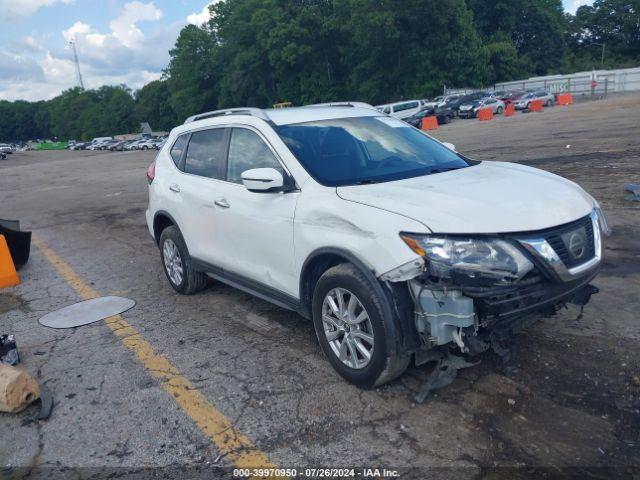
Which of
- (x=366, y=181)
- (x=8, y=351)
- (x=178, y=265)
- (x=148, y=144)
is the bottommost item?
(x=148, y=144)

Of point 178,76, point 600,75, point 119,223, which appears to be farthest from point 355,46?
point 119,223

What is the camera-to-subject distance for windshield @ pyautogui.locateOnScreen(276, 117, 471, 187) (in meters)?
4.17

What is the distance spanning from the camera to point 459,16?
5716 cm

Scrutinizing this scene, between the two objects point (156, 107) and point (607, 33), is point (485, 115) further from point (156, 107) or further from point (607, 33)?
point (156, 107)

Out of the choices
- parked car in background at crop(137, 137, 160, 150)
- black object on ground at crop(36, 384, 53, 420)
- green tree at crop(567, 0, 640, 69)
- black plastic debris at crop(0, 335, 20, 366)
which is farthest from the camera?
green tree at crop(567, 0, 640, 69)

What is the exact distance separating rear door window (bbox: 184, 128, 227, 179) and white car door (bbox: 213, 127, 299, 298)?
0.49ft

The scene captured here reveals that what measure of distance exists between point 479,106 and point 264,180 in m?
40.0

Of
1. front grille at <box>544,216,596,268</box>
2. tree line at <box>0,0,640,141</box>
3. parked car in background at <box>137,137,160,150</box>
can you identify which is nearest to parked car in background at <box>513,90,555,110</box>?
tree line at <box>0,0,640,141</box>

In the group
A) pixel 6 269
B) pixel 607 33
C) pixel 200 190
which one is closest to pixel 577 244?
pixel 200 190

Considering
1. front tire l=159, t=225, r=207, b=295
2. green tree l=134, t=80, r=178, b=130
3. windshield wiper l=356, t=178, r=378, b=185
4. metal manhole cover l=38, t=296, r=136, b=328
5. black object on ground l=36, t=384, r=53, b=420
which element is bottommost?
metal manhole cover l=38, t=296, r=136, b=328

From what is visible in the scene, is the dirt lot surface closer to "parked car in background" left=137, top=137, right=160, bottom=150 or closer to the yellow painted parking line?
the yellow painted parking line

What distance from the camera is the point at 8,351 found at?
184 inches

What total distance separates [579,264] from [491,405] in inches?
39.4

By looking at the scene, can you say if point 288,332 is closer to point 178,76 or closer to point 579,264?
point 579,264
